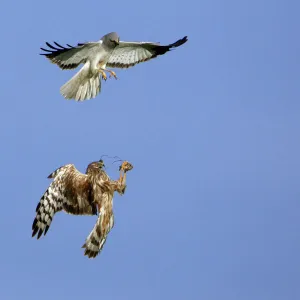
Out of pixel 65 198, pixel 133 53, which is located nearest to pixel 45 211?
pixel 65 198

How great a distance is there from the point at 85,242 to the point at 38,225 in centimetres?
124

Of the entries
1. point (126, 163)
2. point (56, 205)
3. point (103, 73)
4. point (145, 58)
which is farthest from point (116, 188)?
point (145, 58)

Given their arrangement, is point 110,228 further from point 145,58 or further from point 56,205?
point 145,58

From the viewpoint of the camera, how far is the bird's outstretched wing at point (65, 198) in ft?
44.0

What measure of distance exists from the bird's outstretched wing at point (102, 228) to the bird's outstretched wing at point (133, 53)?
242 inches

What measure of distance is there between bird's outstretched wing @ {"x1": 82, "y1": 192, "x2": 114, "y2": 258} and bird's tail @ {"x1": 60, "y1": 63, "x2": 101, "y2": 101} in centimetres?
544

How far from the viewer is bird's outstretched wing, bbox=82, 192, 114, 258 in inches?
504

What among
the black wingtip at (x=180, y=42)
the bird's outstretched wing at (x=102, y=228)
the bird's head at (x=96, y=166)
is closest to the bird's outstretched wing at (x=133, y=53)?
the black wingtip at (x=180, y=42)

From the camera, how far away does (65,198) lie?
13.7 meters

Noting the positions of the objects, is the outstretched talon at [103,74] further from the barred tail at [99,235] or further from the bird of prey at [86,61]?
the barred tail at [99,235]

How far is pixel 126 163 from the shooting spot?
494 inches

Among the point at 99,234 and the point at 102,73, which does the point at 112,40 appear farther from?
the point at 99,234

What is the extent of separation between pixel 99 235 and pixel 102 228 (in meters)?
0.08

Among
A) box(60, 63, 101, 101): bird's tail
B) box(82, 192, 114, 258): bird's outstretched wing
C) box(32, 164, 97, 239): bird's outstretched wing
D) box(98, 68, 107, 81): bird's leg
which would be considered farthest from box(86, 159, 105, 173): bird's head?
box(60, 63, 101, 101): bird's tail
